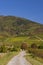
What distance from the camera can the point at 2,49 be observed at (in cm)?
10025

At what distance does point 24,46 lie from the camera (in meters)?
172

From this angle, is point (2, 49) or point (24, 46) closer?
point (2, 49)

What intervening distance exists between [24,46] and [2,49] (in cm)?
7234
